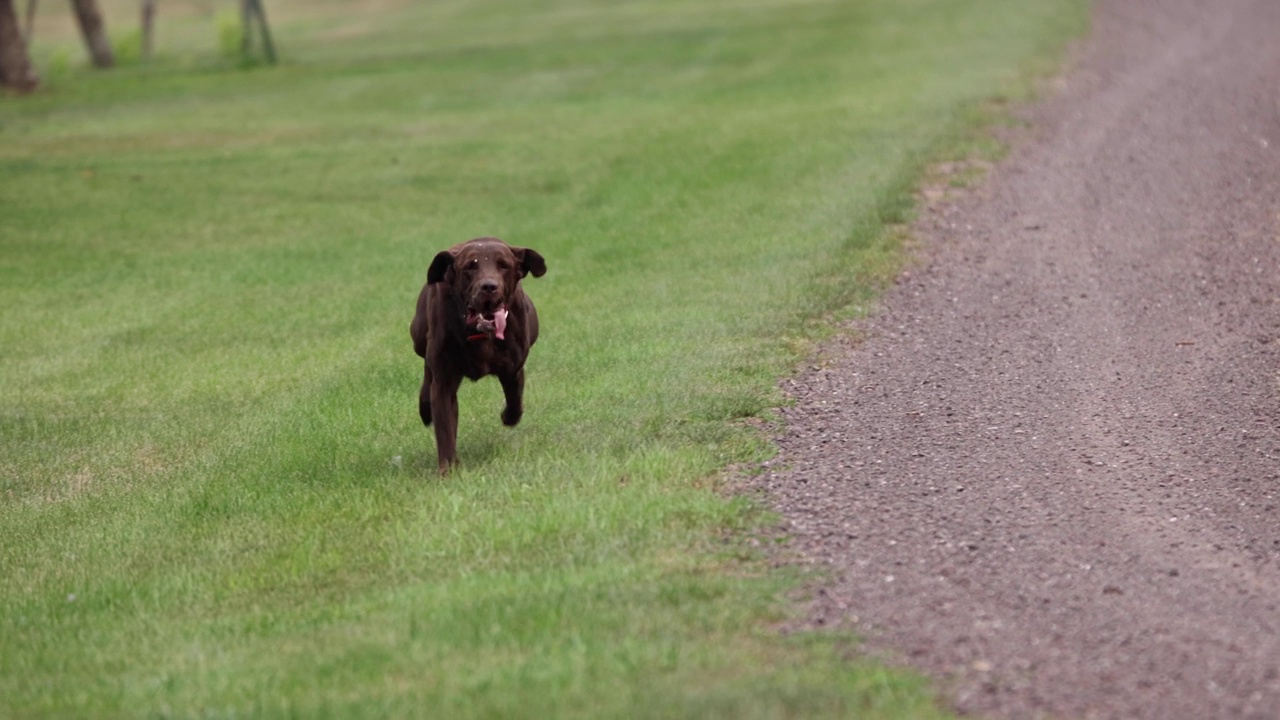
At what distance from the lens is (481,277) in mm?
8828

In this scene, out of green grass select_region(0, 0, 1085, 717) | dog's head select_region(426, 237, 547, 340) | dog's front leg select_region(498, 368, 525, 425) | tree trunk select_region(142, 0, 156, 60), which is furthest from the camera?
tree trunk select_region(142, 0, 156, 60)

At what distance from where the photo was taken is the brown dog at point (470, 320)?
8898mm

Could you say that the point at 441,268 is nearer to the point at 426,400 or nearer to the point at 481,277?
the point at 481,277

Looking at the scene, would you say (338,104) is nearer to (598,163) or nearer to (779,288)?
(598,163)

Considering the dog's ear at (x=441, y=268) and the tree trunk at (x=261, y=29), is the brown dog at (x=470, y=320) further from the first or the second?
the tree trunk at (x=261, y=29)

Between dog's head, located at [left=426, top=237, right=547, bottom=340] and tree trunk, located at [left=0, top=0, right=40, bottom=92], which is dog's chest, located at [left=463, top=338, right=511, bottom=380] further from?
tree trunk, located at [left=0, top=0, right=40, bottom=92]

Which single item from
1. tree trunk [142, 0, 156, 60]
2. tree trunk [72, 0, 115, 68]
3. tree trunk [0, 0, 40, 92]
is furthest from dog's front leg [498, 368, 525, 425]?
tree trunk [142, 0, 156, 60]

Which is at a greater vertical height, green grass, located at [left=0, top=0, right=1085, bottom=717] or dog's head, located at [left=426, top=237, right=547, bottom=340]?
dog's head, located at [left=426, top=237, right=547, bottom=340]

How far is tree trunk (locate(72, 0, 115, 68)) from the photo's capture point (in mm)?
38750

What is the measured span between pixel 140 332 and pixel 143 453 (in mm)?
4405

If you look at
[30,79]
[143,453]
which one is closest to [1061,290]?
[143,453]

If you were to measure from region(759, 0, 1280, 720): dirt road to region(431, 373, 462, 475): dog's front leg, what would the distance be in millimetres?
1726

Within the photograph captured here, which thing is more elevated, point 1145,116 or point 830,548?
point 830,548

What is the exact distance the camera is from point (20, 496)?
33.3 feet
